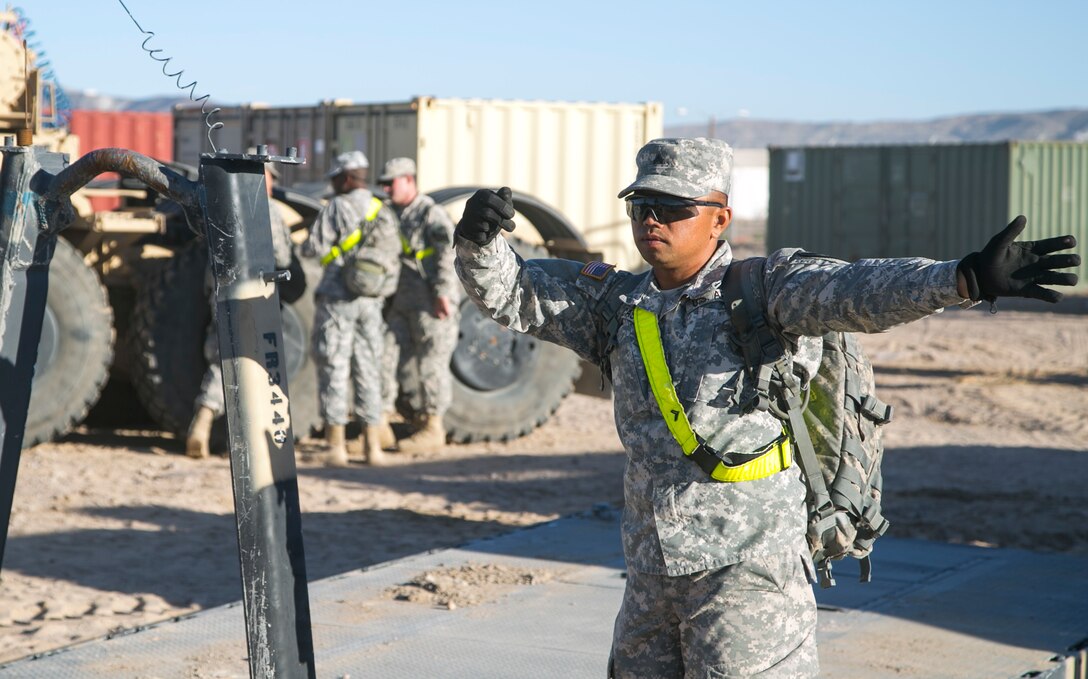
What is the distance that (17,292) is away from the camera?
3.44 meters

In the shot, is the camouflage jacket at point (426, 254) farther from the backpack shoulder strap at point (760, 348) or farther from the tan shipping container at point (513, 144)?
the backpack shoulder strap at point (760, 348)

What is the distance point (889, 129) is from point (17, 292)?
588 ft

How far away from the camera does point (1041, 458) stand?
10.0 metres

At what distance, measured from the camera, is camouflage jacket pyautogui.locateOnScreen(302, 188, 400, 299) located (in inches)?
340

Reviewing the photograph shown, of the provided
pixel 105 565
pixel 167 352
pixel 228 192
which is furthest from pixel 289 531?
pixel 167 352

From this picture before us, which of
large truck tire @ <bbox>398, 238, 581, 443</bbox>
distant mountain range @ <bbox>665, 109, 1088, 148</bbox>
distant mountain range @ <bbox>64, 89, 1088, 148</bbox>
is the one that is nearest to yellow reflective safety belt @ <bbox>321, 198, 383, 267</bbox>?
large truck tire @ <bbox>398, 238, 581, 443</bbox>

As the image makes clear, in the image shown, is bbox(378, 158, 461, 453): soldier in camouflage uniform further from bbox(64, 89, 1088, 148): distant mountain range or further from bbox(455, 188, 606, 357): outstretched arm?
bbox(64, 89, 1088, 148): distant mountain range

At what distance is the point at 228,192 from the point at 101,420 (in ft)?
26.8

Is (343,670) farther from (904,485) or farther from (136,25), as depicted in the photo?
(904,485)

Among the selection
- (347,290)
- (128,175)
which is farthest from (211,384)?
(128,175)

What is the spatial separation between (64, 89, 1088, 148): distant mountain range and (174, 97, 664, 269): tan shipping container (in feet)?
417

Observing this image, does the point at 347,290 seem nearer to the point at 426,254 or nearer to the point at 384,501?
the point at 426,254

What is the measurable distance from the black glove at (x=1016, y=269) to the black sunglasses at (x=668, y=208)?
72 cm

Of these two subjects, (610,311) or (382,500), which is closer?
(610,311)
